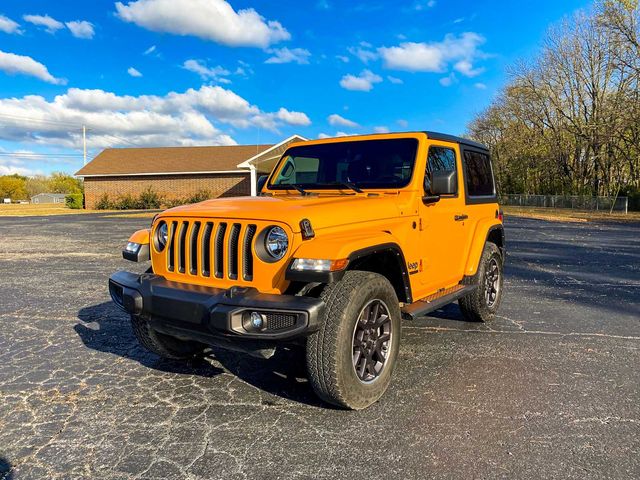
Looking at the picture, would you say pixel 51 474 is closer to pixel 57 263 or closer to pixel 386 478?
pixel 386 478

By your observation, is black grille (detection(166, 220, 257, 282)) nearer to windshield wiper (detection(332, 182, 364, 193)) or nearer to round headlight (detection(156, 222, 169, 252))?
round headlight (detection(156, 222, 169, 252))

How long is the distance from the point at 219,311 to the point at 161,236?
3.81 feet

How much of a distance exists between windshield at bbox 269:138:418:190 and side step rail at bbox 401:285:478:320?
103cm

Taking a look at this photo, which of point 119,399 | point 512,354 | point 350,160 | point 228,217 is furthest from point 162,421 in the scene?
point 512,354

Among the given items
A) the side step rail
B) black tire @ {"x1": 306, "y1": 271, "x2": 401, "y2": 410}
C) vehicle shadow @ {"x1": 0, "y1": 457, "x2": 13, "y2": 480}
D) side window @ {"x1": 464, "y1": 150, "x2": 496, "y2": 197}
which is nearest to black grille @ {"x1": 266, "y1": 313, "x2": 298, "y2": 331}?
black tire @ {"x1": 306, "y1": 271, "x2": 401, "y2": 410}

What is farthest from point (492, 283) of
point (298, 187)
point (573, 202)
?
point (573, 202)

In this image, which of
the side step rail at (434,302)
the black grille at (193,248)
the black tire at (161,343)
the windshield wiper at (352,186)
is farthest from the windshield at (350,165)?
the black tire at (161,343)

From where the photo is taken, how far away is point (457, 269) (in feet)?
15.5

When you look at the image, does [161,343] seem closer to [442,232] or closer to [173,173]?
[442,232]

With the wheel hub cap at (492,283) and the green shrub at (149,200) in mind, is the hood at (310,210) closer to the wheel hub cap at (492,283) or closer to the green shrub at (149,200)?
the wheel hub cap at (492,283)

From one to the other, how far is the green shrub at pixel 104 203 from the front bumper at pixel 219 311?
122ft

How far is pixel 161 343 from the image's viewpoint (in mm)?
3803

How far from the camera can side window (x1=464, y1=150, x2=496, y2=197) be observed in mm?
5036

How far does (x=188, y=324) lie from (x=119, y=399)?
961mm
